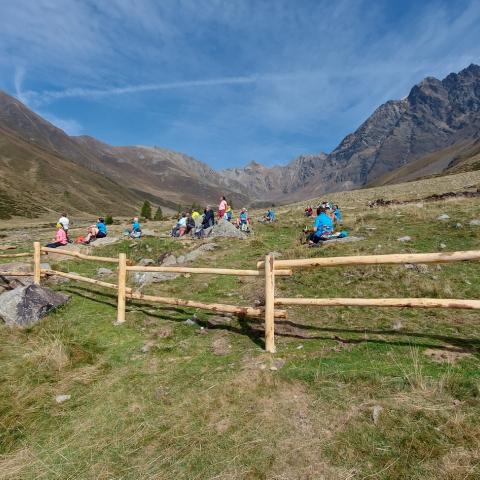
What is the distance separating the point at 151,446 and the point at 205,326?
4.31 meters

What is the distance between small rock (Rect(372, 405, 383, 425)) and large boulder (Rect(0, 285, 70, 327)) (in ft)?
29.0

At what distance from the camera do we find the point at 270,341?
7520mm

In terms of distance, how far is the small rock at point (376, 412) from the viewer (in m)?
5.06

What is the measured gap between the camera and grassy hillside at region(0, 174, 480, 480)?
15.3 feet

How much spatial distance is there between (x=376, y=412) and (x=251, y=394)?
187 cm

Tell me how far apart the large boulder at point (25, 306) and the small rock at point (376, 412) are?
29.0 ft

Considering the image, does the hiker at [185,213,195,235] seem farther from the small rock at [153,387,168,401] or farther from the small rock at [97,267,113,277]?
the small rock at [153,387,168,401]

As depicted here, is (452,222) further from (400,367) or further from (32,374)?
(32,374)

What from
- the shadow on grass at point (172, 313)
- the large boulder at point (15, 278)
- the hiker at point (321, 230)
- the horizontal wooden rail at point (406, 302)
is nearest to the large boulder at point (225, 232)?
the hiker at point (321, 230)

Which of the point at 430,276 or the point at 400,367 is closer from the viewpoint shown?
the point at 400,367

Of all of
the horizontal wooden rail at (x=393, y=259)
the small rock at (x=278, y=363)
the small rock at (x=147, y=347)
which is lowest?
the small rock at (x=147, y=347)

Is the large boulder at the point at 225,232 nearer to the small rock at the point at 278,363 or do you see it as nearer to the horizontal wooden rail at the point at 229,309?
the horizontal wooden rail at the point at 229,309

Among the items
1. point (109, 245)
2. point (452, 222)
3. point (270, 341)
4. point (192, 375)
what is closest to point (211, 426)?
point (192, 375)

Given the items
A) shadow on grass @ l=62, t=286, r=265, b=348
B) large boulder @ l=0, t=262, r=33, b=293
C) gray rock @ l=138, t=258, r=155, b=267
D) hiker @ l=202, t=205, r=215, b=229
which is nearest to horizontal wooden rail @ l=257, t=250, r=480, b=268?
shadow on grass @ l=62, t=286, r=265, b=348
